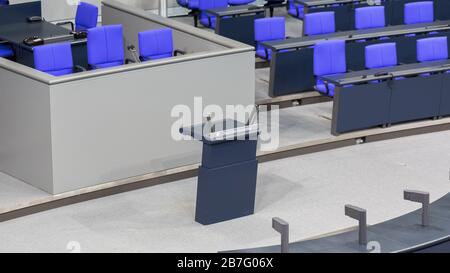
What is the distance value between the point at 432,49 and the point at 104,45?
13.1ft

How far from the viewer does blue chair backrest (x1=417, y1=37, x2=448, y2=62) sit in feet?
43.1

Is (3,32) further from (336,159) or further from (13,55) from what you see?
(336,159)

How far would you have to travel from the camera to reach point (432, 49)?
13.2m

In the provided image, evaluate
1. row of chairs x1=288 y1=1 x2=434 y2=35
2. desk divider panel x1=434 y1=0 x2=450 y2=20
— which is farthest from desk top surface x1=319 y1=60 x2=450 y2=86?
desk divider panel x1=434 y1=0 x2=450 y2=20

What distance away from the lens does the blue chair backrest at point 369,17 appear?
14281mm

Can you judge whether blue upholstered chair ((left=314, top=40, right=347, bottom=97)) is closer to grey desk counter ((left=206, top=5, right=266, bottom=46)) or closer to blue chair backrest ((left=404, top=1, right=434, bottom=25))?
grey desk counter ((left=206, top=5, right=266, bottom=46))

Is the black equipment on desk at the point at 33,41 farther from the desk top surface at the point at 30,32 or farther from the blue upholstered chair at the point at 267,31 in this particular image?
the blue upholstered chair at the point at 267,31

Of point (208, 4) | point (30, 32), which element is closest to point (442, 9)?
point (208, 4)

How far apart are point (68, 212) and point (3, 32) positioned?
12.1 feet

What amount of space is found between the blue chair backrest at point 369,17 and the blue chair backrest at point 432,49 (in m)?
1.31

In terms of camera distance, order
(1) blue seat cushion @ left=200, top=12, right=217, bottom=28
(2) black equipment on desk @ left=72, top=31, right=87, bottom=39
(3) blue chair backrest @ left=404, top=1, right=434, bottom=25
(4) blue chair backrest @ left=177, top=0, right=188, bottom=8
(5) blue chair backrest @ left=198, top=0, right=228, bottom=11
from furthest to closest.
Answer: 1. (4) blue chair backrest @ left=177, top=0, right=188, bottom=8
2. (5) blue chair backrest @ left=198, top=0, right=228, bottom=11
3. (3) blue chair backrest @ left=404, top=1, right=434, bottom=25
4. (1) blue seat cushion @ left=200, top=12, right=217, bottom=28
5. (2) black equipment on desk @ left=72, top=31, right=87, bottom=39

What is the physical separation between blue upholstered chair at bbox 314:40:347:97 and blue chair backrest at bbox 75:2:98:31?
2817mm

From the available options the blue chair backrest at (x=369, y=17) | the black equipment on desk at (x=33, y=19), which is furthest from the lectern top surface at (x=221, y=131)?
the blue chair backrest at (x=369, y=17)
